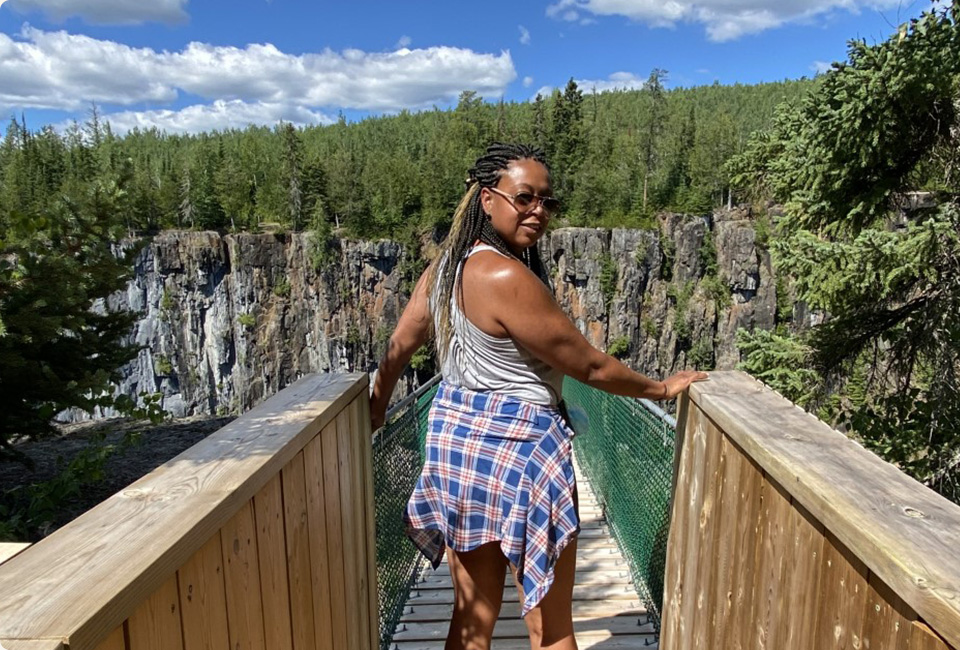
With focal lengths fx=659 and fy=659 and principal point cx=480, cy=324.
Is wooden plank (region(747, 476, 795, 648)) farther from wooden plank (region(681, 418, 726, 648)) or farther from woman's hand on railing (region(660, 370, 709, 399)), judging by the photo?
woman's hand on railing (region(660, 370, 709, 399))

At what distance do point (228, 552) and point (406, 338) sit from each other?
1080mm

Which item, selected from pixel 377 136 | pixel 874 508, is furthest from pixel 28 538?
pixel 377 136

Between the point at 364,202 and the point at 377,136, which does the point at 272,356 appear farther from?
the point at 377,136

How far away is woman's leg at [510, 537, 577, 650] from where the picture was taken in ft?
6.33

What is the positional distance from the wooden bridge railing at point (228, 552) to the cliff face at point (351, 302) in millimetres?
43105

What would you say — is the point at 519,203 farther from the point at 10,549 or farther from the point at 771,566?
the point at 10,549

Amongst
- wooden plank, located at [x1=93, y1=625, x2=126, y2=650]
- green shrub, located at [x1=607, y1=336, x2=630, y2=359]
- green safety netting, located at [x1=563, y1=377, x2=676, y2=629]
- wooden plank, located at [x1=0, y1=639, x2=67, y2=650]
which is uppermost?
wooden plank, located at [x1=0, y1=639, x2=67, y2=650]

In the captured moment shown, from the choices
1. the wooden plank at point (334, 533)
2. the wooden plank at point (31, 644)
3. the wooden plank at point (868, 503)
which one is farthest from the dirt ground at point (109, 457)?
the wooden plank at point (868, 503)

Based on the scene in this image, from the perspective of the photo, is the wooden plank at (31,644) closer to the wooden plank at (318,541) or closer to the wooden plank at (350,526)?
the wooden plank at (318,541)

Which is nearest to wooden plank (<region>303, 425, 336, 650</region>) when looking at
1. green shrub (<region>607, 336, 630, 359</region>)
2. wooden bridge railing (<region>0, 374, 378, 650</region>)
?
wooden bridge railing (<region>0, 374, 378, 650</region>)

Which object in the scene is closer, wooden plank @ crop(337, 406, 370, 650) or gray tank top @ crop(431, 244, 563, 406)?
gray tank top @ crop(431, 244, 563, 406)

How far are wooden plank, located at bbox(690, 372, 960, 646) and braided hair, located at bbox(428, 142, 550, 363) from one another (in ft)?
2.54

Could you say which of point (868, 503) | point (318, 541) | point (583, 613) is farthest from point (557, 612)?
point (583, 613)

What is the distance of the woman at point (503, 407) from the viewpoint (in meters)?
1.78
